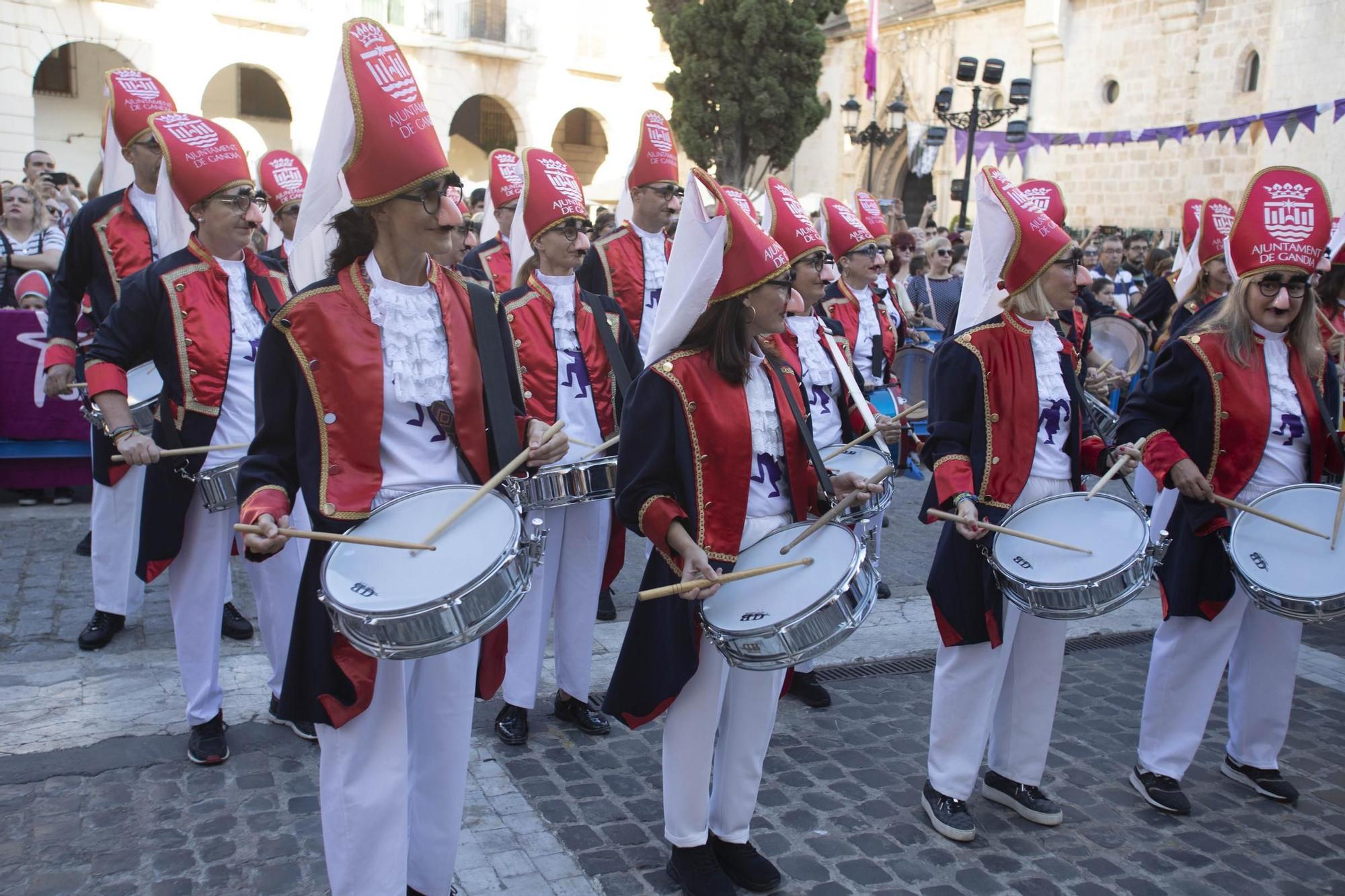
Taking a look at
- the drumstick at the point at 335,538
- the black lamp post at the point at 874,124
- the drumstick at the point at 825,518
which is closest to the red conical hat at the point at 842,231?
the drumstick at the point at 825,518

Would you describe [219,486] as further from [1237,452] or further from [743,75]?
[743,75]

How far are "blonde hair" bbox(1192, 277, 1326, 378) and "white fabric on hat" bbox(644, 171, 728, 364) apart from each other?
7.62 feet

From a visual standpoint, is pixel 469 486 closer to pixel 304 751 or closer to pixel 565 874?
pixel 565 874

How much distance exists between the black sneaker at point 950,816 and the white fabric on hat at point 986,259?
1787 millimetres

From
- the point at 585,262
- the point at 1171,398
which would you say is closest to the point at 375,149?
the point at 1171,398

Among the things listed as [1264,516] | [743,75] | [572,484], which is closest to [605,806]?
[572,484]

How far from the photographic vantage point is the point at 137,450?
4.23 m

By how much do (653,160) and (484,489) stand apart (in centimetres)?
461

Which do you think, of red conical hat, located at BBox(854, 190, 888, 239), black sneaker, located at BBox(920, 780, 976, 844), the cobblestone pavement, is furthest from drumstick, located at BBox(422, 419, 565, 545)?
red conical hat, located at BBox(854, 190, 888, 239)

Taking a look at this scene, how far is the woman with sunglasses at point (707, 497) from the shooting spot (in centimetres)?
352

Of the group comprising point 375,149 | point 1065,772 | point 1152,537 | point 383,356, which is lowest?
point 1065,772

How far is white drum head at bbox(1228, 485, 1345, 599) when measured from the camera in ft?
13.6

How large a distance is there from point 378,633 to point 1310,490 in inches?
141

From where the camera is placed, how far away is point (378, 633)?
9.09 feet
